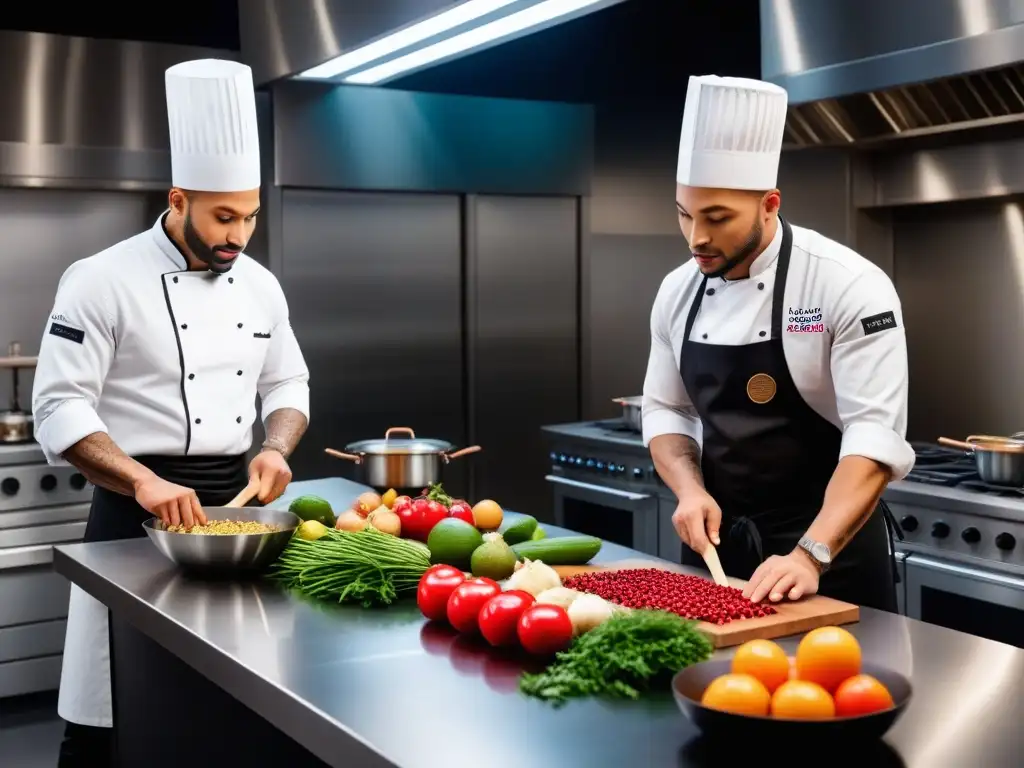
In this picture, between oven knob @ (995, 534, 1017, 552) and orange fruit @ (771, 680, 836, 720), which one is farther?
oven knob @ (995, 534, 1017, 552)

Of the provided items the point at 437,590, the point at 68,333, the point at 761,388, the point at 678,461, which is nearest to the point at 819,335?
the point at 761,388

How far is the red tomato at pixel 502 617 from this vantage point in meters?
1.79

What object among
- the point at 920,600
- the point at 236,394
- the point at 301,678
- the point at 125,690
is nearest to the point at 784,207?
the point at 920,600

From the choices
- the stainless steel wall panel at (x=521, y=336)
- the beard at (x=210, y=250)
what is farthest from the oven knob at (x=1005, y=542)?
the stainless steel wall panel at (x=521, y=336)

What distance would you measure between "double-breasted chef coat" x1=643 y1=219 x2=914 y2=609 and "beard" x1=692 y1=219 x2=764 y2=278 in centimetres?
9

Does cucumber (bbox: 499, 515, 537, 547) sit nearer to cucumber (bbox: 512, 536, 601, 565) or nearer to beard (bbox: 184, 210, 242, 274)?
cucumber (bbox: 512, 536, 601, 565)

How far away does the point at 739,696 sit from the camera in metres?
1.39

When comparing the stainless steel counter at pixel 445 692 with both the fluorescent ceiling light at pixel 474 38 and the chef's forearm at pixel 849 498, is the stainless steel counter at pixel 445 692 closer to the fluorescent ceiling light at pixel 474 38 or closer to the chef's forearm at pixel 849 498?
the chef's forearm at pixel 849 498

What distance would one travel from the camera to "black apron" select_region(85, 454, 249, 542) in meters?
2.91

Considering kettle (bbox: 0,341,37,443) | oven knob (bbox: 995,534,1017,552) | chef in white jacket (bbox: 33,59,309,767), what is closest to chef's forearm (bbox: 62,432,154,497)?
chef in white jacket (bbox: 33,59,309,767)

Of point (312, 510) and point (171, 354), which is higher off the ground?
point (171, 354)

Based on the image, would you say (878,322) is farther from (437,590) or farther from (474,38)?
(474,38)

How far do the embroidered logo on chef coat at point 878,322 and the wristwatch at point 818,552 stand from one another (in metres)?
0.46

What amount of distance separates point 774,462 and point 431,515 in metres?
0.72
